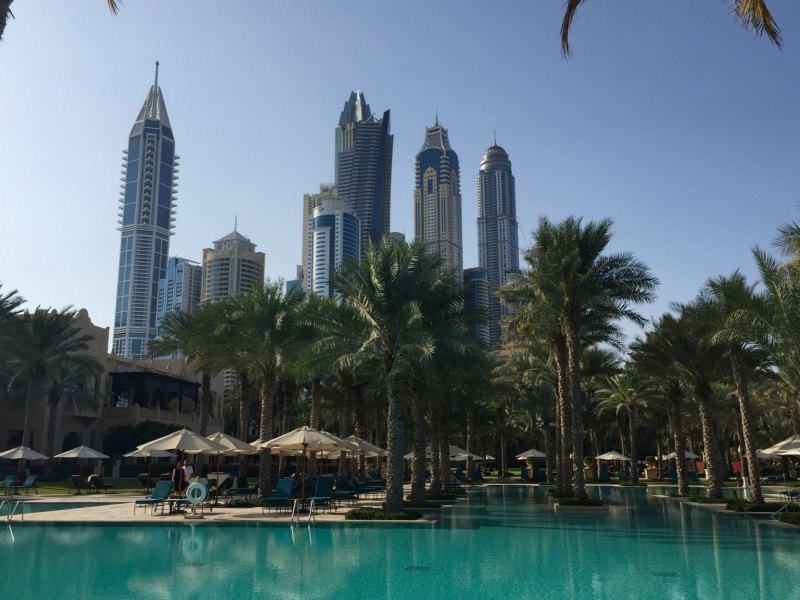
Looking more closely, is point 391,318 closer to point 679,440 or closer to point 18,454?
point 679,440

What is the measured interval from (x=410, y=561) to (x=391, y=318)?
29.7 feet

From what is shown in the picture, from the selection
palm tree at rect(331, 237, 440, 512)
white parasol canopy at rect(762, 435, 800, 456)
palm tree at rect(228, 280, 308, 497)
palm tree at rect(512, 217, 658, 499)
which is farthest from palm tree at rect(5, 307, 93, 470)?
white parasol canopy at rect(762, 435, 800, 456)

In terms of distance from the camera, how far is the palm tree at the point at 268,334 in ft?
88.4

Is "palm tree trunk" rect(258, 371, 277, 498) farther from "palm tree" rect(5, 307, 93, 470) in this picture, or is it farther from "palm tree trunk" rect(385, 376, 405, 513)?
"palm tree" rect(5, 307, 93, 470)

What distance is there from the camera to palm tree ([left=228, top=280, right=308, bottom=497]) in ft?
88.4

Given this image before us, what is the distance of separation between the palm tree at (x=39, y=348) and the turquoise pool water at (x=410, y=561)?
968 inches

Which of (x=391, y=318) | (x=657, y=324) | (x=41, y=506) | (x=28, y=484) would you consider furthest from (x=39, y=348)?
(x=657, y=324)

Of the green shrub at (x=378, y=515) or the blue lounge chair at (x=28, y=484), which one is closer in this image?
the green shrub at (x=378, y=515)

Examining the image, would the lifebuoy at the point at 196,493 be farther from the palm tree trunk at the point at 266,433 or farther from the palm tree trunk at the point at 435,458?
the palm tree trunk at the point at 435,458

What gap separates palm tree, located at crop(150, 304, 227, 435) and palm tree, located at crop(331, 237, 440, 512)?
8934 millimetres

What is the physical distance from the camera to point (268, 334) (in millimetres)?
26922

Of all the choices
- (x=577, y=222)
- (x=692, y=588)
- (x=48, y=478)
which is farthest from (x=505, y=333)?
(x=48, y=478)

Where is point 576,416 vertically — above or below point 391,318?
below

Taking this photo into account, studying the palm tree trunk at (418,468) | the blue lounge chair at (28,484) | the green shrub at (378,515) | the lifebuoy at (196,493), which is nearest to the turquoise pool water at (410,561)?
the green shrub at (378,515)
